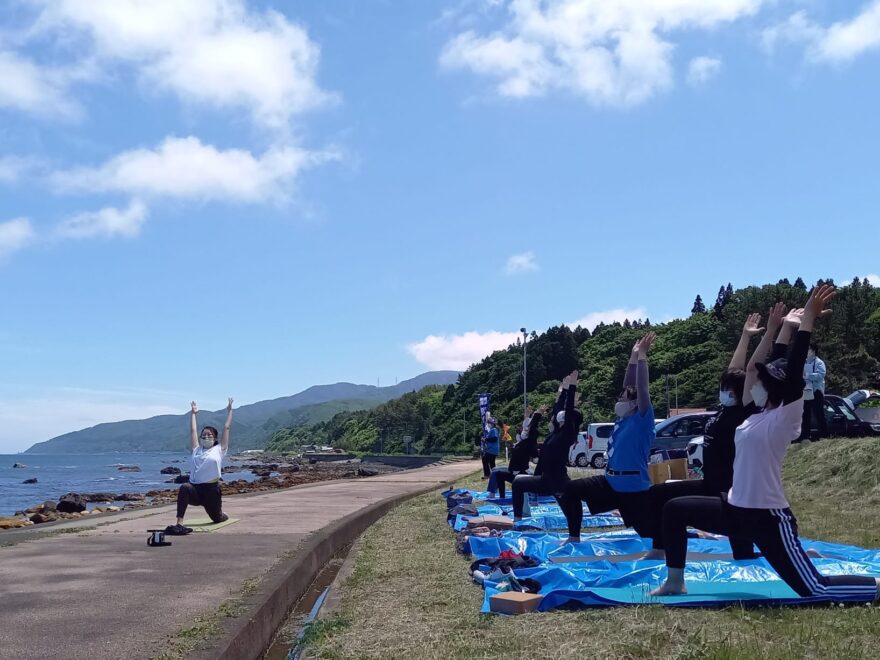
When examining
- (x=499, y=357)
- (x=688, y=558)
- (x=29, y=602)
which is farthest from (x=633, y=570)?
(x=499, y=357)

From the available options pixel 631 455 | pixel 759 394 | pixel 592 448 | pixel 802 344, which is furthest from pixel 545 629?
pixel 592 448

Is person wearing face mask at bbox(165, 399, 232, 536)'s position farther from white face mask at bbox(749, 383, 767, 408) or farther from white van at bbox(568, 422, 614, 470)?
white van at bbox(568, 422, 614, 470)

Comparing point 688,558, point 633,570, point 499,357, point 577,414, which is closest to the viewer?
point 633,570

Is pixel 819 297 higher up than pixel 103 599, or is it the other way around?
pixel 819 297

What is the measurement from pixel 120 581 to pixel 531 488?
15.7 feet

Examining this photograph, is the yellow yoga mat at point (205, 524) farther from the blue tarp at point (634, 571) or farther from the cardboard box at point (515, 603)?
the cardboard box at point (515, 603)

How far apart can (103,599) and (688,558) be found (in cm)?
477

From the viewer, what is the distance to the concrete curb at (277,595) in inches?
186

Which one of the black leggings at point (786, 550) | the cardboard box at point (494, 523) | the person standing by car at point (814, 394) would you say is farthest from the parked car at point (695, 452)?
the black leggings at point (786, 550)

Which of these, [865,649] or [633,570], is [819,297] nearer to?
[865,649]

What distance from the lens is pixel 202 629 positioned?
4922 millimetres

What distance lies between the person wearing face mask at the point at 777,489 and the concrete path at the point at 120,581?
145 inches

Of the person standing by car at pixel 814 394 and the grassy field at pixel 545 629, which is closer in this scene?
the grassy field at pixel 545 629

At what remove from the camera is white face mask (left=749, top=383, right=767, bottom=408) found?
5152 mm
